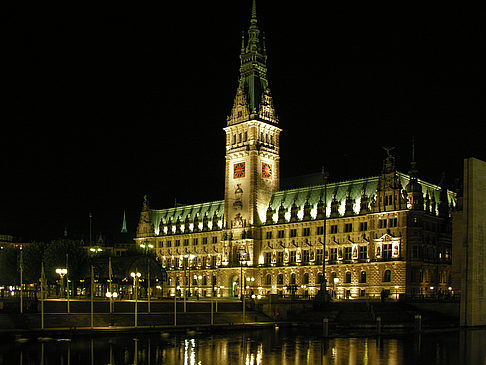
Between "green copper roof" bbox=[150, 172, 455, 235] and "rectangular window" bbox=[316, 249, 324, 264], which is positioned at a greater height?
"green copper roof" bbox=[150, 172, 455, 235]

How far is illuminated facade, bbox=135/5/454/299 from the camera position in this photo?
374ft

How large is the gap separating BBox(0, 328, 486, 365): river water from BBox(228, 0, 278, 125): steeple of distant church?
80.8m

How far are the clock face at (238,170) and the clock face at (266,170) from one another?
448 centimetres

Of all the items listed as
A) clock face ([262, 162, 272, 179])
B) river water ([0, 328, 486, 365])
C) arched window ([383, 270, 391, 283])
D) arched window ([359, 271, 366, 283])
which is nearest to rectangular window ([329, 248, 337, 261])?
arched window ([359, 271, 366, 283])

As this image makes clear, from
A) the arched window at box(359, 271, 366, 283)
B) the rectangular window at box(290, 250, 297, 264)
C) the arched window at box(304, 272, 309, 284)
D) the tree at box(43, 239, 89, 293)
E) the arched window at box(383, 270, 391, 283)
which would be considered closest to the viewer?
the arched window at box(383, 270, 391, 283)

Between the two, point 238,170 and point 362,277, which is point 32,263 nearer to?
point 238,170

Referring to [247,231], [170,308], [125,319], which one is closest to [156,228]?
[247,231]

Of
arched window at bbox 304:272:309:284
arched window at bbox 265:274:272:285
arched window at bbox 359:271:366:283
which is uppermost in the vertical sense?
arched window at bbox 359:271:366:283

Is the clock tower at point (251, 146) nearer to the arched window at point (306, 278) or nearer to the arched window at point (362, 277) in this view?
the arched window at point (306, 278)

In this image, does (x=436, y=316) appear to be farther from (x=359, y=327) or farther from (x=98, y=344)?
(x=98, y=344)

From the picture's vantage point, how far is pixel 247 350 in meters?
52.4

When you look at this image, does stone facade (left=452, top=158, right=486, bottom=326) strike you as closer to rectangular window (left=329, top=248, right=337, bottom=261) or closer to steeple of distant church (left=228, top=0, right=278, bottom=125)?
rectangular window (left=329, top=248, right=337, bottom=261)

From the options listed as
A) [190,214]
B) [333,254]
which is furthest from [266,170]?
[190,214]

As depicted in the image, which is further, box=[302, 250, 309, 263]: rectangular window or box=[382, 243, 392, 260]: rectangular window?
box=[302, 250, 309, 263]: rectangular window
